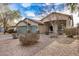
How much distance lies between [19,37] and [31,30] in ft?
0.73

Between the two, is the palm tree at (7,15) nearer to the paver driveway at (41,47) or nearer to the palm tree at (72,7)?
the paver driveway at (41,47)

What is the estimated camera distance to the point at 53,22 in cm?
260

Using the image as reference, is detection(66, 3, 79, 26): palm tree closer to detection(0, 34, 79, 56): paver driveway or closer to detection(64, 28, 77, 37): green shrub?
detection(64, 28, 77, 37): green shrub

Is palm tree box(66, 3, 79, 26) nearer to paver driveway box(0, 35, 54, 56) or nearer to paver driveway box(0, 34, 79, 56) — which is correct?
paver driveway box(0, 34, 79, 56)

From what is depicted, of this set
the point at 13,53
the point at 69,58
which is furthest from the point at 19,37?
the point at 69,58

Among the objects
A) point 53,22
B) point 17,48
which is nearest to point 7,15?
point 17,48

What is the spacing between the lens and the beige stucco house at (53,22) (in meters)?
2.58

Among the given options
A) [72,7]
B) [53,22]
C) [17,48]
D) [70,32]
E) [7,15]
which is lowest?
[17,48]

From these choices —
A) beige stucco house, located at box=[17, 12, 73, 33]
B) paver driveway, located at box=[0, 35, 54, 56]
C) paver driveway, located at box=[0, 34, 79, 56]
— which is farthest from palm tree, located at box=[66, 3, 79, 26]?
paver driveway, located at box=[0, 35, 54, 56]

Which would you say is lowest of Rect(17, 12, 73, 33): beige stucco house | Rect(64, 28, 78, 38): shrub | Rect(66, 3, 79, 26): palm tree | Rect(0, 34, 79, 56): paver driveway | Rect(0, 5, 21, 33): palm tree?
Rect(0, 34, 79, 56): paver driveway

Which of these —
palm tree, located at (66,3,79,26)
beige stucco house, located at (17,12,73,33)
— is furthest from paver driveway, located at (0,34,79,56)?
palm tree, located at (66,3,79,26)

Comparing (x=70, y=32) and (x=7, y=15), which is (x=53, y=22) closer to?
(x=70, y=32)

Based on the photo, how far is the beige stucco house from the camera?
258cm

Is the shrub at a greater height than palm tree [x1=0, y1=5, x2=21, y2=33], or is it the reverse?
palm tree [x1=0, y1=5, x2=21, y2=33]
